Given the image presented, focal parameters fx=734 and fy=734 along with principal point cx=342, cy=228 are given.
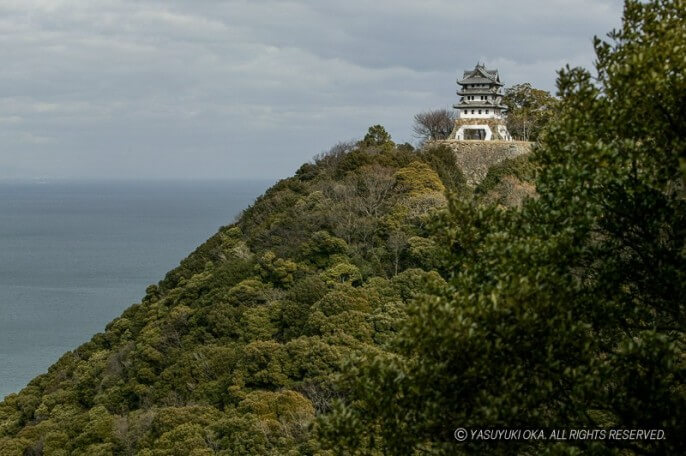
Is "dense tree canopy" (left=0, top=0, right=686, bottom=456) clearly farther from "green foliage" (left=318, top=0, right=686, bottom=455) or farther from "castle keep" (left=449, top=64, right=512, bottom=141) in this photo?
"castle keep" (left=449, top=64, right=512, bottom=141)

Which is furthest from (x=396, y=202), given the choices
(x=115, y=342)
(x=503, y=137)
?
(x=115, y=342)

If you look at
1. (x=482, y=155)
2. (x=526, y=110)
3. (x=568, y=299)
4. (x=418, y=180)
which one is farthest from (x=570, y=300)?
(x=526, y=110)

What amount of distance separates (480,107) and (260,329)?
2097cm

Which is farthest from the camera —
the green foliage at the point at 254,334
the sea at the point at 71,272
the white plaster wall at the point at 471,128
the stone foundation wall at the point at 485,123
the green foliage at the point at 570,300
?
the sea at the point at 71,272

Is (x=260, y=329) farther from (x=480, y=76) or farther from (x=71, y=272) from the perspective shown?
(x=71, y=272)

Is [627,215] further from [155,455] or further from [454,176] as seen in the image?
[454,176]

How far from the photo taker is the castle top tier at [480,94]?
131 ft

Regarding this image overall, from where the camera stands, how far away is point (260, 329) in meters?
24.8

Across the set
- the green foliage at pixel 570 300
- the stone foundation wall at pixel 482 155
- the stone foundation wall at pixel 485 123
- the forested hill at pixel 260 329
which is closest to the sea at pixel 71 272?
the forested hill at pixel 260 329

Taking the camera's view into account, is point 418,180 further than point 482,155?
No

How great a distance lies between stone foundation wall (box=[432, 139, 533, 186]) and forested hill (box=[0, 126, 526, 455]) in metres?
1.86

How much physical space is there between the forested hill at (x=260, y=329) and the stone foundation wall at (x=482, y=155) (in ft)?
6.10

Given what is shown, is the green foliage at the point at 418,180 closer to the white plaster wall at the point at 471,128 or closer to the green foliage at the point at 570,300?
the white plaster wall at the point at 471,128

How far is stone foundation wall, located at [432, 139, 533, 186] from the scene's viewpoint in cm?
3622
